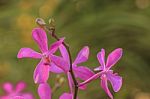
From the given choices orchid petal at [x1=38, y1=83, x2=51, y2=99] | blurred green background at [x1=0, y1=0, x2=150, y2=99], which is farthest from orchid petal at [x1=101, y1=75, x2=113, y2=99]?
Result: blurred green background at [x1=0, y1=0, x2=150, y2=99]

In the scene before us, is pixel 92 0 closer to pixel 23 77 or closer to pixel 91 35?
pixel 91 35

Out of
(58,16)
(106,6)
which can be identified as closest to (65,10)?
(58,16)

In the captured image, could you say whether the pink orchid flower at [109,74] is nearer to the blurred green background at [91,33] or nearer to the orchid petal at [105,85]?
the orchid petal at [105,85]

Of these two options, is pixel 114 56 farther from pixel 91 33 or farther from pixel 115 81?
pixel 91 33

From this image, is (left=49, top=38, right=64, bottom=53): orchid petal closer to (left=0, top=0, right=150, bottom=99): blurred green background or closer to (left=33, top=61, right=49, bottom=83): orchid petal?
(left=33, top=61, right=49, bottom=83): orchid petal

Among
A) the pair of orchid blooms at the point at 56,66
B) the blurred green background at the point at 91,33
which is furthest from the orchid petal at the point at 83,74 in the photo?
the blurred green background at the point at 91,33

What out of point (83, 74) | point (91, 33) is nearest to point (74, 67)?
point (83, 74)
